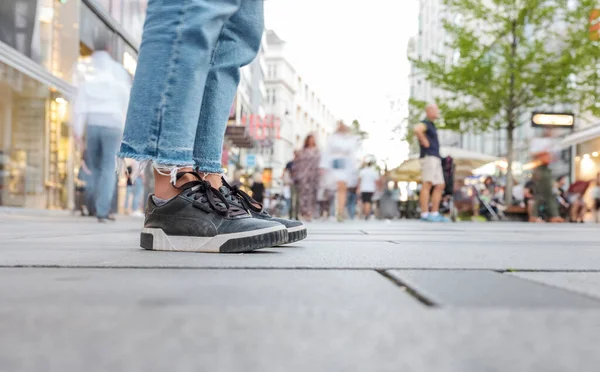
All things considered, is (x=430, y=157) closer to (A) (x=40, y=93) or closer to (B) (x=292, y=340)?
(A) (x=40, y=93)

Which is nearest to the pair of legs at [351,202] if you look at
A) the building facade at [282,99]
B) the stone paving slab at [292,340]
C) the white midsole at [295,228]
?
the white midsole at [295,228]

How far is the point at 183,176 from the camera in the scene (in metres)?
2.12

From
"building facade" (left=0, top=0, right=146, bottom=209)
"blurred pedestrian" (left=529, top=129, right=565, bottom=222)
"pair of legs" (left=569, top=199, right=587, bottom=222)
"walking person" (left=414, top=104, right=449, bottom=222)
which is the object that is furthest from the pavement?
"pair of legs" (left=569, top=199, right=587, bottom=222)

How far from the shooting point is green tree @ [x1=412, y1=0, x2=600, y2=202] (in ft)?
53.8

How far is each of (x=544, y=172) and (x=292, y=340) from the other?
12.1m

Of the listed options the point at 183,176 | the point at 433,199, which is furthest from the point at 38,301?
the point at 433,199

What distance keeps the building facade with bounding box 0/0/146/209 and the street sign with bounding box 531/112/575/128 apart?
7.78m

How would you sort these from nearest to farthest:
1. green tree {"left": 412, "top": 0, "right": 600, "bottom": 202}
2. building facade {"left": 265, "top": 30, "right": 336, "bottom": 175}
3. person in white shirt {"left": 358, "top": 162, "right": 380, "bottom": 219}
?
person in white shirt {"left": 358, "top": 162, "right": 380, "bottom": 219} < green tree {"left": 412, "top": 0, "right": 600, "bottom": 202} < building facade {"left": 265, "top": 30, "right": 336, "bottom": 175}

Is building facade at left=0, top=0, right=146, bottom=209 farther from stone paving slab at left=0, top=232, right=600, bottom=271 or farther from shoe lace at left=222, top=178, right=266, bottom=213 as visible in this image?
stone paving slab at left=0, top=232, right=600, bottom=271

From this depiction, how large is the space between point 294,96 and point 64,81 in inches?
2439

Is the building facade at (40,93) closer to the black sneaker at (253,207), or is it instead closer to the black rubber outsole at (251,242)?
the black sneaker at (253,207)

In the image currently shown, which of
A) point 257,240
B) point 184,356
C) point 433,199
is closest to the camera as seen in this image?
point 184,356

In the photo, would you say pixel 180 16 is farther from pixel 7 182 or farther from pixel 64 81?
pixel 64 81

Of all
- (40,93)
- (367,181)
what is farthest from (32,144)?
(367,181)
